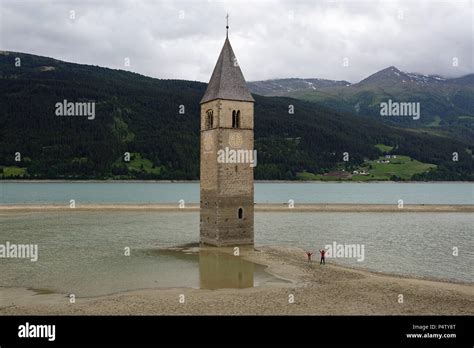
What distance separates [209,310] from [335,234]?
34.2 meters

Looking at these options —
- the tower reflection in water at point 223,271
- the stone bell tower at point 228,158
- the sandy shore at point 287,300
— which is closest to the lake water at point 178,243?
the tower reflection in water at point 223,271

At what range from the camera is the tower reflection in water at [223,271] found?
27.9 metres

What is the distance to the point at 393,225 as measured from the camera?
64.7 meters

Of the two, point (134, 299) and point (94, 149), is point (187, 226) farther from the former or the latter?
point (94, 149)

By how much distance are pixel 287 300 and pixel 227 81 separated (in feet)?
66.3

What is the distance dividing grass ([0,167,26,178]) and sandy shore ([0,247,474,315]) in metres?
158

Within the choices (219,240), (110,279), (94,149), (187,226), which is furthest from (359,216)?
(94,149)

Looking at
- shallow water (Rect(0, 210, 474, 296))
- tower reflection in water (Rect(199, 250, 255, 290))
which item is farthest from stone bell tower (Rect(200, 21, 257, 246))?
shallow water (Rect(0, 210, 474, 296))

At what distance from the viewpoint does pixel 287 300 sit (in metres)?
23.8

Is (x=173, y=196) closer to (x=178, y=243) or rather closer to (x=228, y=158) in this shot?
(x=178, y=243)

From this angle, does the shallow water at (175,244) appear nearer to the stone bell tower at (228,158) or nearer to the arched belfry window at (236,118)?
the stone bell tower at (228,158)

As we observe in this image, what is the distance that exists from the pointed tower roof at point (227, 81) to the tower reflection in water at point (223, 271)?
1191 centimetres

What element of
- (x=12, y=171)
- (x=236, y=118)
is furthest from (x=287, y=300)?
(x=12, y=171)

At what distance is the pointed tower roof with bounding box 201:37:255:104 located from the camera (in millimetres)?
38438
